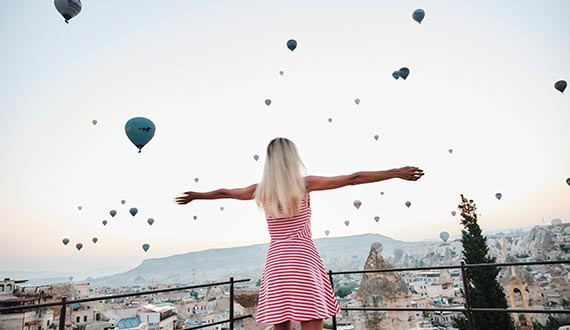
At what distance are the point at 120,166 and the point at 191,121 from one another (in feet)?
14.5

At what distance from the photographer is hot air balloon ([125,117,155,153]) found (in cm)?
597

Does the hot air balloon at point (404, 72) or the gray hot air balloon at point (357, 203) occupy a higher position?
the hot air balloon at point (404, 72)

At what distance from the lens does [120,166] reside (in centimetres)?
1316

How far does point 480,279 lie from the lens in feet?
57.7

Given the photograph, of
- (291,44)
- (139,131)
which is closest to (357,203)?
(291,44)

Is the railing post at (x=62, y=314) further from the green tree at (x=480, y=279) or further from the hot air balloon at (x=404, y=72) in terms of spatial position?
the green tree at (x=480, y=279)

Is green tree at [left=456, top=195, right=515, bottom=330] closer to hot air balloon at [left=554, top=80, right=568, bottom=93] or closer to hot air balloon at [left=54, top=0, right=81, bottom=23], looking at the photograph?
hot air balloon at [left=554, top=80, right=568, bottom=93]

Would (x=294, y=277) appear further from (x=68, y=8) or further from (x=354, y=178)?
(x=68, y=8)

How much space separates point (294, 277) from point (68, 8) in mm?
7241

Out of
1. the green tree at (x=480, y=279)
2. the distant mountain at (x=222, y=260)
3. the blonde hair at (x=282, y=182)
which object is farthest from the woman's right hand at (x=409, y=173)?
the distant mountain at (x=222, y=260)

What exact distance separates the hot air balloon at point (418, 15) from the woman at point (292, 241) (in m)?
8.11

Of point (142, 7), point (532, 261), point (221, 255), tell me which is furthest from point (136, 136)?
point (221, 255)

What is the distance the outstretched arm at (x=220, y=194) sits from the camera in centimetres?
182

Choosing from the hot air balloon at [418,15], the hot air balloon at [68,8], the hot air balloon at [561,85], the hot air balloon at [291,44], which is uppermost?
the hot air balloon at [418,15]
